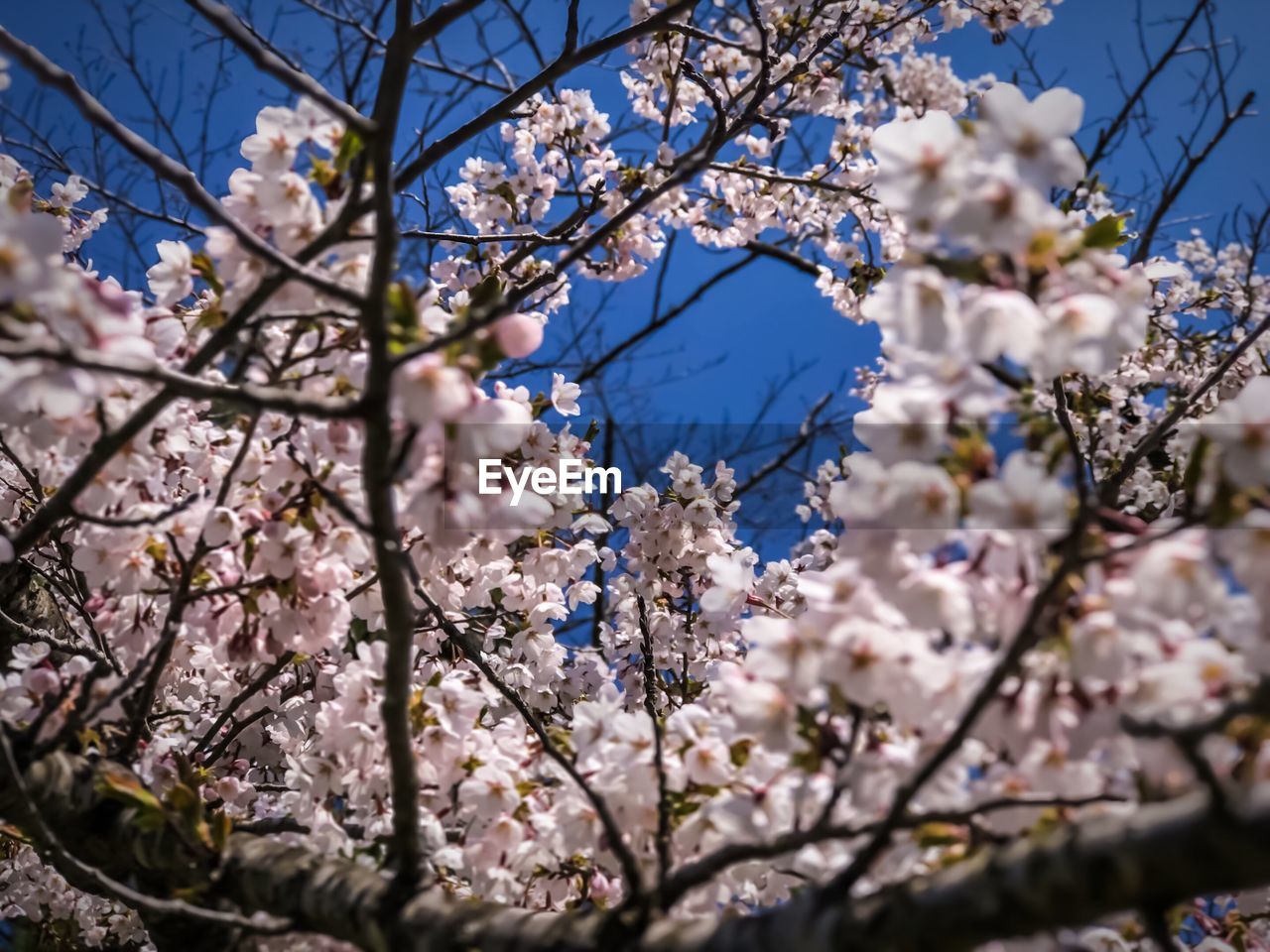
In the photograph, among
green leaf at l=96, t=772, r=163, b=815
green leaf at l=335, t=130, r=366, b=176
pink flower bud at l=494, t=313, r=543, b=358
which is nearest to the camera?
pink flower bud at l=494, t=313, r=543, b=358

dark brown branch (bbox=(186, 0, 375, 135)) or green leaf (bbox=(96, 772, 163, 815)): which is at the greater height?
dark brown branch (bbox=(186, 0, 375, 135))

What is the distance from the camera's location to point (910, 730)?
1146mm

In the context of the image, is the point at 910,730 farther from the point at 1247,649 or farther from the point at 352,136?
the point at 352,136

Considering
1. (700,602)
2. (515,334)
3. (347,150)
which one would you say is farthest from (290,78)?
(700,602)

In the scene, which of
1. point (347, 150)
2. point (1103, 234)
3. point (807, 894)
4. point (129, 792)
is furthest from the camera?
point (129, 792)

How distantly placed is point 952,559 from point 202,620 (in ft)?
4.21

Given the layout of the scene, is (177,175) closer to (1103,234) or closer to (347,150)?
(347,150)

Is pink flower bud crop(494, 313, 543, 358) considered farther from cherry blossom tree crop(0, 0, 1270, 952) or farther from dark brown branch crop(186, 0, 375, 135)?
dark brown branch crop(186, 0, 375, 135)

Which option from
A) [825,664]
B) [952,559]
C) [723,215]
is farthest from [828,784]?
[723,215]

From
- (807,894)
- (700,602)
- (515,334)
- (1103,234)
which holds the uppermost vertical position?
(1103,234)

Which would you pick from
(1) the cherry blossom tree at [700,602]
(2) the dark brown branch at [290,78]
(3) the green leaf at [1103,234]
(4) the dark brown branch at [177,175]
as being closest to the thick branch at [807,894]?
(1) the cherry blossom tree at [700,602]

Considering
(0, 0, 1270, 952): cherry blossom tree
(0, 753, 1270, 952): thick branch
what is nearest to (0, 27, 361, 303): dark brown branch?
(0, 0, 1270, 952): cherry blossom tree

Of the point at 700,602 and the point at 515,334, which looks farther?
the point at 700,602

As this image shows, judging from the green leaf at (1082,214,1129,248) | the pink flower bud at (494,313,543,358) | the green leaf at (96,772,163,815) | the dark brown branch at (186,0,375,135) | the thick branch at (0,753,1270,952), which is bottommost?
the thick branch at (0,753,1270,952)
